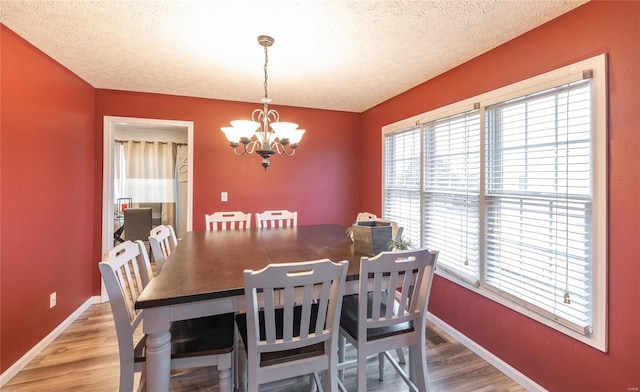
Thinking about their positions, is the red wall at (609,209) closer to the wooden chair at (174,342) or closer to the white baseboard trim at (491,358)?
the white baseboard trim at (491,358)

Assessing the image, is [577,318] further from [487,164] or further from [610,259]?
[487,164]

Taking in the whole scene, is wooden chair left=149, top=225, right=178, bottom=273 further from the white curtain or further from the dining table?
the white curtain

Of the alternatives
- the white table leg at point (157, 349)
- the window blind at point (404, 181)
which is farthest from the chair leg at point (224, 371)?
the window blind at point (404, 181)

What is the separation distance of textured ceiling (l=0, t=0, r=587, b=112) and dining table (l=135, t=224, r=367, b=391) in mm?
1457

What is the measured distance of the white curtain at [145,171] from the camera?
543 centimetres

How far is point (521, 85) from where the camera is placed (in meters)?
1.91

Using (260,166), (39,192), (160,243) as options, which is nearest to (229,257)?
(160,243)

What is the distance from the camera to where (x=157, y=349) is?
3.96 ft

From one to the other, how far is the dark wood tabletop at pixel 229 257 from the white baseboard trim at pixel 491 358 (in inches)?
48.7

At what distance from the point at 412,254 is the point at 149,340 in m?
1.22

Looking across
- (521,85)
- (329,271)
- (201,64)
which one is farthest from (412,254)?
(201,64)

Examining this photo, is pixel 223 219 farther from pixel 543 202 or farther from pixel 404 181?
pixel 543 202

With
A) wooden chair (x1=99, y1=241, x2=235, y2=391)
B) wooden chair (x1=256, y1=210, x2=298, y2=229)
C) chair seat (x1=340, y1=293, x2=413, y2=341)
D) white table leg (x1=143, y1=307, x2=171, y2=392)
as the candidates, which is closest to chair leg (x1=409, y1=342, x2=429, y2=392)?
chair seat (x1=340, y1=293, x2=413, y2=341)

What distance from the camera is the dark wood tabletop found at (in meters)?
1.24
